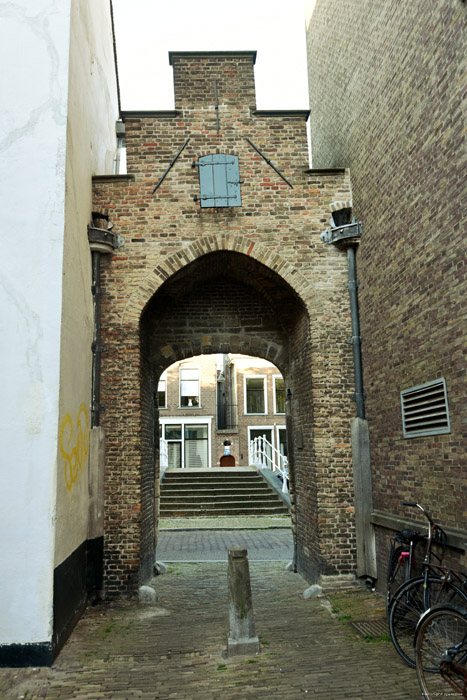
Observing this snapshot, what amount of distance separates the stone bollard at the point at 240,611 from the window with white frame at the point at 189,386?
23.6 metres

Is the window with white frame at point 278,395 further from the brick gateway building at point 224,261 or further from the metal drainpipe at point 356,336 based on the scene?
the metal drainpipe at point 356,336

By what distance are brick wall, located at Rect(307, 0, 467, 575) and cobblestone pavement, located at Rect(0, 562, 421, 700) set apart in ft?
4.66

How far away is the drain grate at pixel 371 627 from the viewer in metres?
5.82

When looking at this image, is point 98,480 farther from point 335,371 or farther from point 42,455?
point 335,371

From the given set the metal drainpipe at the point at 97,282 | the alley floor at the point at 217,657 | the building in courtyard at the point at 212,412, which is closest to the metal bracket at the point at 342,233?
the metal drainpipe at the point at 97,282

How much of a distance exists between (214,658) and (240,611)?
0.47m

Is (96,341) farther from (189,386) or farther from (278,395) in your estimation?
(278,395)

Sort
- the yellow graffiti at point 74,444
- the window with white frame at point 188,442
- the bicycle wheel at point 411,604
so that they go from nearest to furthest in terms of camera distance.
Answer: the bicycle wheel at point 411,604 < the yellow graffiti at point 74,444 < the window with white frame at point 188,442

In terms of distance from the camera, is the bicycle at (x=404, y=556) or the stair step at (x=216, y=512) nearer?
the bicycle at (x=404, y=556)

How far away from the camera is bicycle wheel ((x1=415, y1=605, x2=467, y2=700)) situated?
3.80 metres

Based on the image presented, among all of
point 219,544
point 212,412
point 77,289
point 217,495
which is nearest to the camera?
point 77,289

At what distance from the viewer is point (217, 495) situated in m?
17.1

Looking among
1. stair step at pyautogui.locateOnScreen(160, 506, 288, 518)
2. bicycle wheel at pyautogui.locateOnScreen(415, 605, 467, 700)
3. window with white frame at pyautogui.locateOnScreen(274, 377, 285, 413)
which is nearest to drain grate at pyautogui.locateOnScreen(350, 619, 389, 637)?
bicycle wheel at pyautogui.locateOnScreen(415, 605, 467, 700)

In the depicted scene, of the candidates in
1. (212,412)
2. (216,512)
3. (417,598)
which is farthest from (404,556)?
(212,412)
